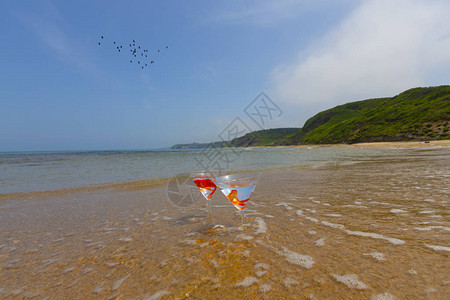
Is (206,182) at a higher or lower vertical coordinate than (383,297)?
higher

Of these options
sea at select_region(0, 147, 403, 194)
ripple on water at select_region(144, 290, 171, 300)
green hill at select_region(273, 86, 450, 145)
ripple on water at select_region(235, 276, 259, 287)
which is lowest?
sea at select_region(0, 147, 403, 194)

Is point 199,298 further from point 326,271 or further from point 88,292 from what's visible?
point 326,271

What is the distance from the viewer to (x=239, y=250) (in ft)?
12.3

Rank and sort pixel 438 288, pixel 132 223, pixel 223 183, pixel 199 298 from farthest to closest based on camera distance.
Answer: pixel 132 223, pixel 223 183, pixel 199 298, pixel 438 288

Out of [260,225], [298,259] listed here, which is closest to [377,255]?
[298,259]

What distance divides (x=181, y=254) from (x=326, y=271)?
8.01ft

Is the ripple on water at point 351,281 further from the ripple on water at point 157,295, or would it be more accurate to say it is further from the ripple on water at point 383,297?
the ripple on water at point 157,295

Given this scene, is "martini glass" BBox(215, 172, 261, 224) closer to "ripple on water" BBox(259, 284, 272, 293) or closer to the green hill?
"ripple on water" BBox(259, 284, 272, 293)

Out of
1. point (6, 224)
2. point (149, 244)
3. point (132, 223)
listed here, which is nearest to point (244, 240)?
point (149, 244)

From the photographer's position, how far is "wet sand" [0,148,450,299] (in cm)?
267

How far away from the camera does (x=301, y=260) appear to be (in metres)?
3.22

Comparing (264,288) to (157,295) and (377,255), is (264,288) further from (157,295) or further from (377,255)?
(377,255)

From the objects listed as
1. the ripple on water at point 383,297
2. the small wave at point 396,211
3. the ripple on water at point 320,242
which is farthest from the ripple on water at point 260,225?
the small wave at point 396,211

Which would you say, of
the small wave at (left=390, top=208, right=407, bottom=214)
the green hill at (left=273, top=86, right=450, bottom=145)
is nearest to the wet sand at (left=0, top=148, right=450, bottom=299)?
the small wave at (left=390, top=208, right=407, bottom=214)
